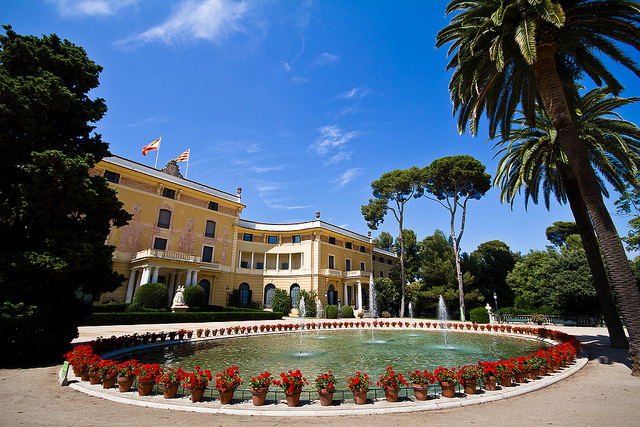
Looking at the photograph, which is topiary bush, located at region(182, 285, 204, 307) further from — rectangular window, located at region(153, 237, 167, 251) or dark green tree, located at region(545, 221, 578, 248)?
dark green tree, located at region(545, 221, 578, 248)

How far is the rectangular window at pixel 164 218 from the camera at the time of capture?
98.4 feet

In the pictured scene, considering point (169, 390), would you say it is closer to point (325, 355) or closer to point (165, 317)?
point (325, 355)

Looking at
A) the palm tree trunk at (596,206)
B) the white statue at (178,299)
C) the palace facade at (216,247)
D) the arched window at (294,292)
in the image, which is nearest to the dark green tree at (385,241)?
the palace facade at (216,247)

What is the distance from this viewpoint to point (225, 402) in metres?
5.92

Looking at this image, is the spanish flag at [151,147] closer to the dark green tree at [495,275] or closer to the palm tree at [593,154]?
the palm tree at [593,154]

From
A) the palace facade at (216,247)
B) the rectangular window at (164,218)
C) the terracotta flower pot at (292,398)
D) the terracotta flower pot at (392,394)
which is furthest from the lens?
the rectangular window at (164,218)

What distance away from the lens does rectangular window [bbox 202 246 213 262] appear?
33188 millimetres

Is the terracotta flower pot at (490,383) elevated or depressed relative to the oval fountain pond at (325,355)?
elevated

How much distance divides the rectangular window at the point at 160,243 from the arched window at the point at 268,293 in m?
13.1

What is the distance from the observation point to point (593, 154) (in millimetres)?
13742

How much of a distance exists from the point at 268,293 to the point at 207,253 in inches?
359

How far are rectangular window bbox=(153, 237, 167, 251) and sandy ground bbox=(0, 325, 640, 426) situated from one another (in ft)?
78.1

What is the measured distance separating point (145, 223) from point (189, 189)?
5707 millimetres

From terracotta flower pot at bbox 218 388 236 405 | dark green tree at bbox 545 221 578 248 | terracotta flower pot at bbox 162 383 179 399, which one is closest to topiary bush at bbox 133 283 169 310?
terracotta flower pot at bbox 162 383 179 399
